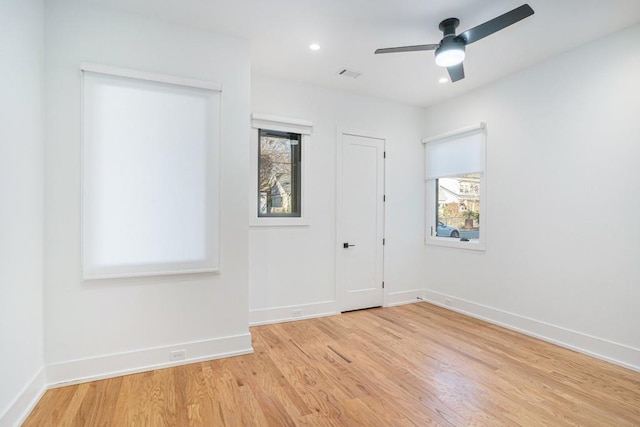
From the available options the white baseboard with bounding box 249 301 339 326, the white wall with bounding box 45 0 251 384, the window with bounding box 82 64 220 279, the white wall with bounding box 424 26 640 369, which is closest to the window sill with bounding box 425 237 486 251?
the white wall with bounding box 424 26 640 369

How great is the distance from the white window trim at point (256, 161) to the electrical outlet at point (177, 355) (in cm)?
154

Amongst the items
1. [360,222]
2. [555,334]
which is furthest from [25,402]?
[555,334]

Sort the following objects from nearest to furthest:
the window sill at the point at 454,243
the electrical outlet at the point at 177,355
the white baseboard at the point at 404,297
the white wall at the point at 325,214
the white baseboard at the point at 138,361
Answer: the white baseboard at the point at 138,361 < the electrical outlet at the point at 177,355 < the white wall at the point at 325,214 < the window sill at the point at 454,243 < the white baseboard at the point at 404,297

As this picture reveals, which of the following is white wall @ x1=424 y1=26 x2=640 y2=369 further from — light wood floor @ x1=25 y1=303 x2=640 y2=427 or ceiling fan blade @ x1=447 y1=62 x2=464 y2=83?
ceiling fan blade @ x1=447 y1=62 x2=464 y2=83

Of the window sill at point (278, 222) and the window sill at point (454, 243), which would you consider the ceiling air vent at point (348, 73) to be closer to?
the window sill at point (278, 222)

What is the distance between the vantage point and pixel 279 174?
13.2 feet

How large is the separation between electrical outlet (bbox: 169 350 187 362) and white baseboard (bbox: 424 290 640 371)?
3604 millimetres

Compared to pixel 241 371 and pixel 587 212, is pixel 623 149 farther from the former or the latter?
pixel 241 371

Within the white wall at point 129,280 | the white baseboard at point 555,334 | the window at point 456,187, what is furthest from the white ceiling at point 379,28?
the white baseboard at point 555,334

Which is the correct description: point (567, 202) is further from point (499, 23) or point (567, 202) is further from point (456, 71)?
point (499, 23)

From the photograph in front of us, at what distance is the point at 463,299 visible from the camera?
443 centimetres

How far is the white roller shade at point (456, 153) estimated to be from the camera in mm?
4258

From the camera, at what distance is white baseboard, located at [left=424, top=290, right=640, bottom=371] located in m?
2.86

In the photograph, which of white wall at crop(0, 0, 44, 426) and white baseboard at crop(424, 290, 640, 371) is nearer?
white wall at crop(0, 0, 44, 426)
